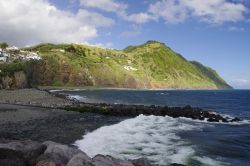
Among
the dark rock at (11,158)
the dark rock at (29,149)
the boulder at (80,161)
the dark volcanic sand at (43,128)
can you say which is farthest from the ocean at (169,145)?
the dark rock at (11,158)

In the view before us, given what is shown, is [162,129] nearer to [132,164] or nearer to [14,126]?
[14,126]

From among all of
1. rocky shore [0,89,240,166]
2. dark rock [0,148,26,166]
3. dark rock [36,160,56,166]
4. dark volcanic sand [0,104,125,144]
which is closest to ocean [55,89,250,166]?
dark volcanic sand [0,104,125,144]

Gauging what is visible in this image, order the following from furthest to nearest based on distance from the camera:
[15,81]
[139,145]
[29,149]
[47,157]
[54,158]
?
1. [15,81]
2. [139,145]
3. [29,149]
4. [54,158]
5. [47,157]

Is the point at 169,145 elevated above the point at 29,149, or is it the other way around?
the point at 29,149

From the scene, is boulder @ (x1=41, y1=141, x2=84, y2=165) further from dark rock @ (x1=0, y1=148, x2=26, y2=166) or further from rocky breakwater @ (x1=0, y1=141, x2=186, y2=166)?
dark rock @ (x1=0, y1=148, x2=26, y2=166)

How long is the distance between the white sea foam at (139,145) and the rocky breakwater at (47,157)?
19.6 feet

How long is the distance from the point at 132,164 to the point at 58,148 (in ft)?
10.7

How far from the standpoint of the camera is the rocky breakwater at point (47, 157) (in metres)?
13.5

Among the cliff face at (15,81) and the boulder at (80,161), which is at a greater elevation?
the cliff face at (15,81)

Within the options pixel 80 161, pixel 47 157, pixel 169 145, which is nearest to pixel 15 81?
pixel 169 145

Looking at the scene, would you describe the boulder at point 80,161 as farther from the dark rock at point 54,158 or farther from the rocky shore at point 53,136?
the dark rock at point 54,158

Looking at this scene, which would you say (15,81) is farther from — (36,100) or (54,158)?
(54,158)

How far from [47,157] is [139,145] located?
12.3m

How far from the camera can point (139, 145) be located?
84.7 feet
